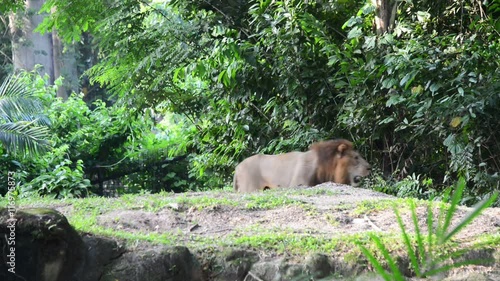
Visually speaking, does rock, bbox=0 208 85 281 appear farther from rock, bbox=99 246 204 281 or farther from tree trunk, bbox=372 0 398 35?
tree trunk, bbox=372 0 398 35

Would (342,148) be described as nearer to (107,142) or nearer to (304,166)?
(304,166)

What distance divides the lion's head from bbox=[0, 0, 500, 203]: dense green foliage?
30 cm

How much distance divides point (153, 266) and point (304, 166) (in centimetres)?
547

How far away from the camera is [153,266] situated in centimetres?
415

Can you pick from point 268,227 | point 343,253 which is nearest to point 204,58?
point 268,227

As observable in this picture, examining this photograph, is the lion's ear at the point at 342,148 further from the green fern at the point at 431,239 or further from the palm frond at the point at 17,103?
the green fern at the point at 431,239

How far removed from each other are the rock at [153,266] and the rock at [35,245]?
0.29 m

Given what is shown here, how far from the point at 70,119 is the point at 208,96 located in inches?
143

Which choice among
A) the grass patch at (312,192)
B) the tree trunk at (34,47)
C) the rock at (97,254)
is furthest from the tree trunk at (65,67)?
the rock at (97,254)

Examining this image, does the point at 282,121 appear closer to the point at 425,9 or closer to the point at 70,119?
the point at 425,9

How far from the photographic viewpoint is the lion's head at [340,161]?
31.0 feet

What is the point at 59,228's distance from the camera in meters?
3.91

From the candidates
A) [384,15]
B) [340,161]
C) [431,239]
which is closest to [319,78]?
[384,15]

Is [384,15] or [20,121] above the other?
[384,15]
